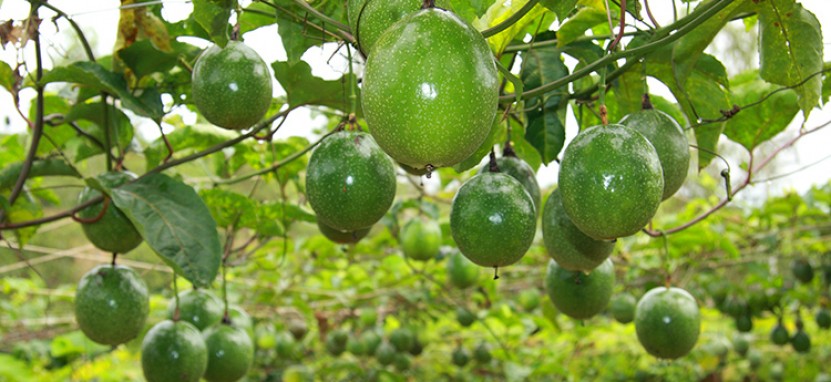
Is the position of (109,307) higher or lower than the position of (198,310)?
higher

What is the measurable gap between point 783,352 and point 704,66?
731 centimetres

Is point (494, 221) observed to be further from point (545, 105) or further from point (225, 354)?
point (225, 354)

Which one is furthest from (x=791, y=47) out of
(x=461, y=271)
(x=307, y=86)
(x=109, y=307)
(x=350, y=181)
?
(x=461, y=271)

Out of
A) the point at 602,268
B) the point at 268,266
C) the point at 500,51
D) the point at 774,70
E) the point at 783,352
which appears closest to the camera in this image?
the point at 774,70

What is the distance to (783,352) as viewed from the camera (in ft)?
25.3

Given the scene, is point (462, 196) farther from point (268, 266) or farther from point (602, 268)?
point (268, 266)

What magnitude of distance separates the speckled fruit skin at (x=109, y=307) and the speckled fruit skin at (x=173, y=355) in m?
0.09

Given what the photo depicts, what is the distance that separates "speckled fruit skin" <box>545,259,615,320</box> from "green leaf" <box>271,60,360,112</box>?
771mm

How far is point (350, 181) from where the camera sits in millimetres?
1487

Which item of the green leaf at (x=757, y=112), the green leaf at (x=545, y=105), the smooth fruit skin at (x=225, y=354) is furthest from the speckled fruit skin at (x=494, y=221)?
the smooth fruit skin at (x=225, y=354)

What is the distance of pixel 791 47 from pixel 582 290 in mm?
848

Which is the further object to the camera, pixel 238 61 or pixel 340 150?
pixel 238 61

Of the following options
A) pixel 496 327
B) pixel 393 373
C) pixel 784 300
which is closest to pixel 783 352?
pixel 784 300

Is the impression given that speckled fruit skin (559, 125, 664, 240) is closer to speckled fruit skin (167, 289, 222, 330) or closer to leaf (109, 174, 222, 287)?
leaf (109, 174, 222, 287)
